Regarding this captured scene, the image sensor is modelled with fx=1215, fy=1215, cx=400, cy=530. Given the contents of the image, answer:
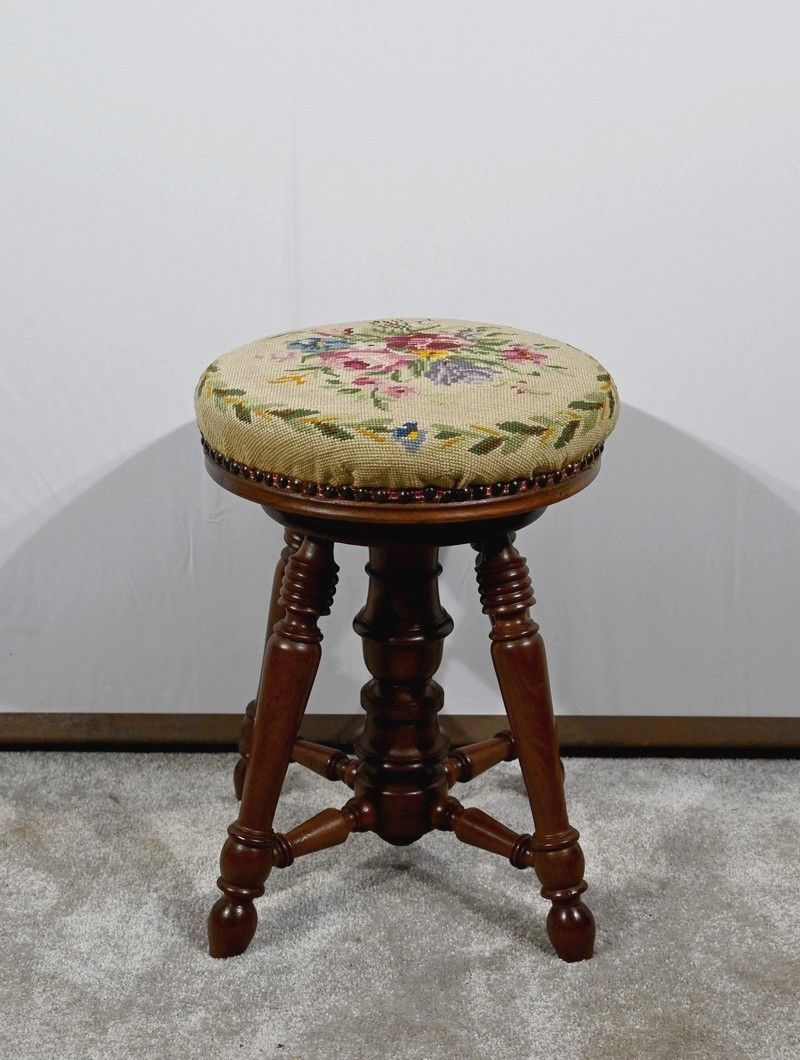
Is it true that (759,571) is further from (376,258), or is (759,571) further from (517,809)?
(376,258)

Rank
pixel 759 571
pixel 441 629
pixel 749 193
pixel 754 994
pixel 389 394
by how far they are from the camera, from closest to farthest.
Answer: pixel 389 394 → pixel 754 994 → pixel 441 629 → pixel 749 193 → pixel 759 571

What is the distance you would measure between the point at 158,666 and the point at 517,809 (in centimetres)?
44

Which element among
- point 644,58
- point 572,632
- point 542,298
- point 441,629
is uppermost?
point 644,58

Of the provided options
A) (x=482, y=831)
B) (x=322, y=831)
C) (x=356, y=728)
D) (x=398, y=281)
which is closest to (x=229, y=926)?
(x=322, y=831)

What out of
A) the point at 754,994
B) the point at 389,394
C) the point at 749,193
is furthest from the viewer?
the point at 749,193

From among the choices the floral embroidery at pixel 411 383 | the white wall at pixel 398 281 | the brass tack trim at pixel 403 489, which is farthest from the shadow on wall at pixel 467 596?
the brass tack trim at pixel 403 489

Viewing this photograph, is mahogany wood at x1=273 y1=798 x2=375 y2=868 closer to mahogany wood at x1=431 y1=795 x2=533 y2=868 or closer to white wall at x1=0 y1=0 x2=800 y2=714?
mahogany wood at x1=431 y1=795 x2=533 y2=868

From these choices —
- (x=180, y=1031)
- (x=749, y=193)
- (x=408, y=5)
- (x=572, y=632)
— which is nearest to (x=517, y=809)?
(x=572, y=632)

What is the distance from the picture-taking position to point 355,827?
3.69 ft

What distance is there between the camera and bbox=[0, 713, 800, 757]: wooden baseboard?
4.59ft

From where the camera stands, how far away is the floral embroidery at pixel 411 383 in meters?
0.87

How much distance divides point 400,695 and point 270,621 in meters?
0.16

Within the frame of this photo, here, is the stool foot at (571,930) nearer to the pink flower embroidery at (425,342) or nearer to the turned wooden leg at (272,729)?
the turned wooden leg at (272,729)

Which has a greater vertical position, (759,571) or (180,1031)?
(759,571)
